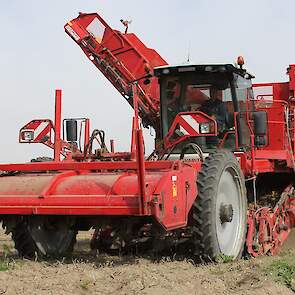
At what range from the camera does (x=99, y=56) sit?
1124cm

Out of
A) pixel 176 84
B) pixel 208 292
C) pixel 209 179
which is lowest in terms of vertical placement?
pixel 208 292

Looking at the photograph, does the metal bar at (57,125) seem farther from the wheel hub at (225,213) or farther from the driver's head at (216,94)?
the wheel hub at (225,213)

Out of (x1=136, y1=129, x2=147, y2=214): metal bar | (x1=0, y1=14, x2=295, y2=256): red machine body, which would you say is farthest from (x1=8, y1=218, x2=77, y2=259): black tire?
(x1=136, y1=129, x2=147, y2=214): metal bar

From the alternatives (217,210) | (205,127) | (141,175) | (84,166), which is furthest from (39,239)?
(205,127)

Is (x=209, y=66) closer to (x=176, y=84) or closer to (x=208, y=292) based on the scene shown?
(x=176, y=84)

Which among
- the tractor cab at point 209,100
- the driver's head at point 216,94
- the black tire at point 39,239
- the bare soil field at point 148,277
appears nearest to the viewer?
the bare soil field at point 148,277

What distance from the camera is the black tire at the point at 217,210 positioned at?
5.42 meters

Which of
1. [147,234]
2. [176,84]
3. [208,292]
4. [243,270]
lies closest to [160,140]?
[176,84]

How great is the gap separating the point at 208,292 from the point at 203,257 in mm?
1043

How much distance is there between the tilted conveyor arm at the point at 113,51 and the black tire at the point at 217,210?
4.81m

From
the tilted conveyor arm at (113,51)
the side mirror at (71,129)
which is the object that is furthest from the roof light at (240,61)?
the tilted conveyor arm at (113,51)

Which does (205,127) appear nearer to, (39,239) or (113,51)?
(39,239)

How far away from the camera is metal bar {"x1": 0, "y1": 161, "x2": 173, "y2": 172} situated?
5805 mm

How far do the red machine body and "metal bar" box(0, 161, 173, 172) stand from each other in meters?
0.01
